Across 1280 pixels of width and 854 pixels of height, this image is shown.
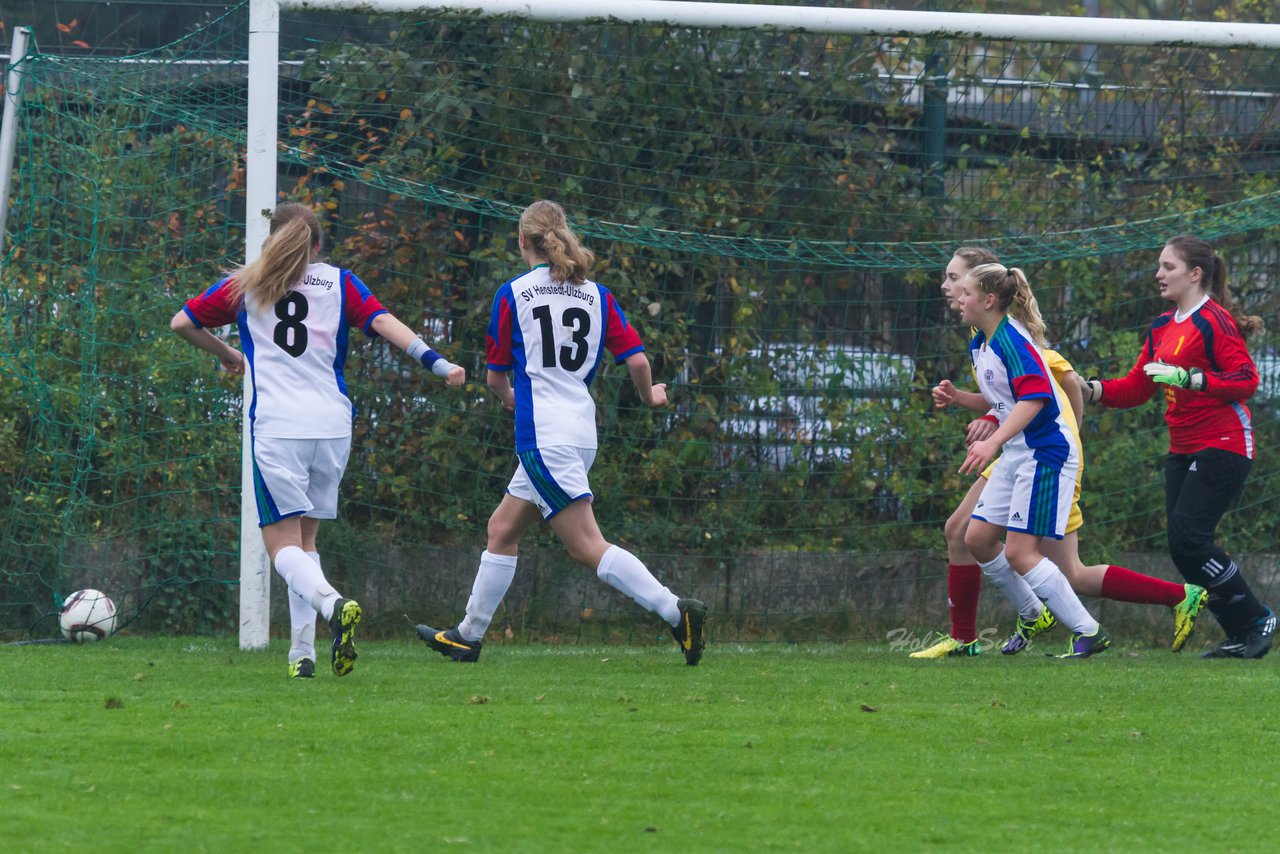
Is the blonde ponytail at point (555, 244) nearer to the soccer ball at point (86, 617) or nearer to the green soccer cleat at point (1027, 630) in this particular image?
the green soccer cleat at point (1027, 630)

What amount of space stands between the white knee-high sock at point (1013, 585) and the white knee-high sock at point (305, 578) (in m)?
2.90

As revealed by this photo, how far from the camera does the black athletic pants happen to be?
711 cm

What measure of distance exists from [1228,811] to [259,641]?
437 centimetres

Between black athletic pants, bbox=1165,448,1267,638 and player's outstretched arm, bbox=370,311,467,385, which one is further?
black athletic pants, bbox=1165,448,1267,638

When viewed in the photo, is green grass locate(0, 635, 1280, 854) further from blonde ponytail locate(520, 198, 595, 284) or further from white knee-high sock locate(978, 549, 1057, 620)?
blonde ponytail locate(520, 198, 595, 284)

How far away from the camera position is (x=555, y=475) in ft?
20.4

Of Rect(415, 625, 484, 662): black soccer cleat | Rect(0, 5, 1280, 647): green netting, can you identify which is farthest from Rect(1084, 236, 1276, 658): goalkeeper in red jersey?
Rect(415, 625, 484, 662): black soccer cleat

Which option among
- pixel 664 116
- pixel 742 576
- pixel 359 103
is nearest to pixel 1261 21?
pixel 664 116

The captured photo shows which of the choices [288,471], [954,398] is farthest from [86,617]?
[954,398]

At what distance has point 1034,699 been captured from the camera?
5.57 m

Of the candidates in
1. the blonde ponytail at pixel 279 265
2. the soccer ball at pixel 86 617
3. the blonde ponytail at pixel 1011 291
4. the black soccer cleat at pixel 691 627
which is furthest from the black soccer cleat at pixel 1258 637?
the soccer ball at pixel 86 617

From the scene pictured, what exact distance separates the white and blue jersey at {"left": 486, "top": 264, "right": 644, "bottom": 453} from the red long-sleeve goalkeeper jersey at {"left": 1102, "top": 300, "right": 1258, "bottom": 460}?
246 centimetres

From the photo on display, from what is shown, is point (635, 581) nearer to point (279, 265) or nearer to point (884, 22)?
point (279, 265)

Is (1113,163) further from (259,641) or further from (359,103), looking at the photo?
(259,641)
